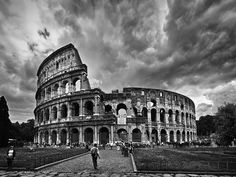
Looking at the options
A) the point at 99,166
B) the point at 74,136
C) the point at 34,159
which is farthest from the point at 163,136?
the point at 34,159

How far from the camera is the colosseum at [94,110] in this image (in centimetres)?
2992

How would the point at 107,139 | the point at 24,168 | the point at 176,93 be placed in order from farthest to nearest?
the point at 176,93, the point at 107,139, the point at 24,168

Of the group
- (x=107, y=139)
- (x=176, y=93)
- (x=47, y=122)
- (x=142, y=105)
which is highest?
(x=176, y=93)

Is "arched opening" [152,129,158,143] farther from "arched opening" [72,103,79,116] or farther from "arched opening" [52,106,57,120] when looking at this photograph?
"arched opening" [52,106,57,120]

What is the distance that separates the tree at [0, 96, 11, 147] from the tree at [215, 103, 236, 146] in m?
29.4

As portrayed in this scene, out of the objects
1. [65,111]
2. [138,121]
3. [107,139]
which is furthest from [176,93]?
[65,111]

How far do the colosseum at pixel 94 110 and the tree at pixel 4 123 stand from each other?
6.48m

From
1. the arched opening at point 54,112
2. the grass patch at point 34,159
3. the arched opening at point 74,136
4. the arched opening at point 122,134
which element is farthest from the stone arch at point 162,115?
the grass patch at point 34,159

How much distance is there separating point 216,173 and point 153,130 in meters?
30.4

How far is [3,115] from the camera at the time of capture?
30.3 metres

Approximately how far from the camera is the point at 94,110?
30.1 m

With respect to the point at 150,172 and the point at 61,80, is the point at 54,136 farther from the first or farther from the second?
the point at 150,172

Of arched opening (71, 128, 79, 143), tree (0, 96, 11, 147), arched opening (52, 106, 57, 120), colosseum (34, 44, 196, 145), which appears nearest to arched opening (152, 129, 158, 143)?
colosseum (34, 44, 196, 145)

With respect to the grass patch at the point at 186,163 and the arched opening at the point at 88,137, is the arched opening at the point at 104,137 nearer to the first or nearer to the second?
the arched opening at the point at 88,137
